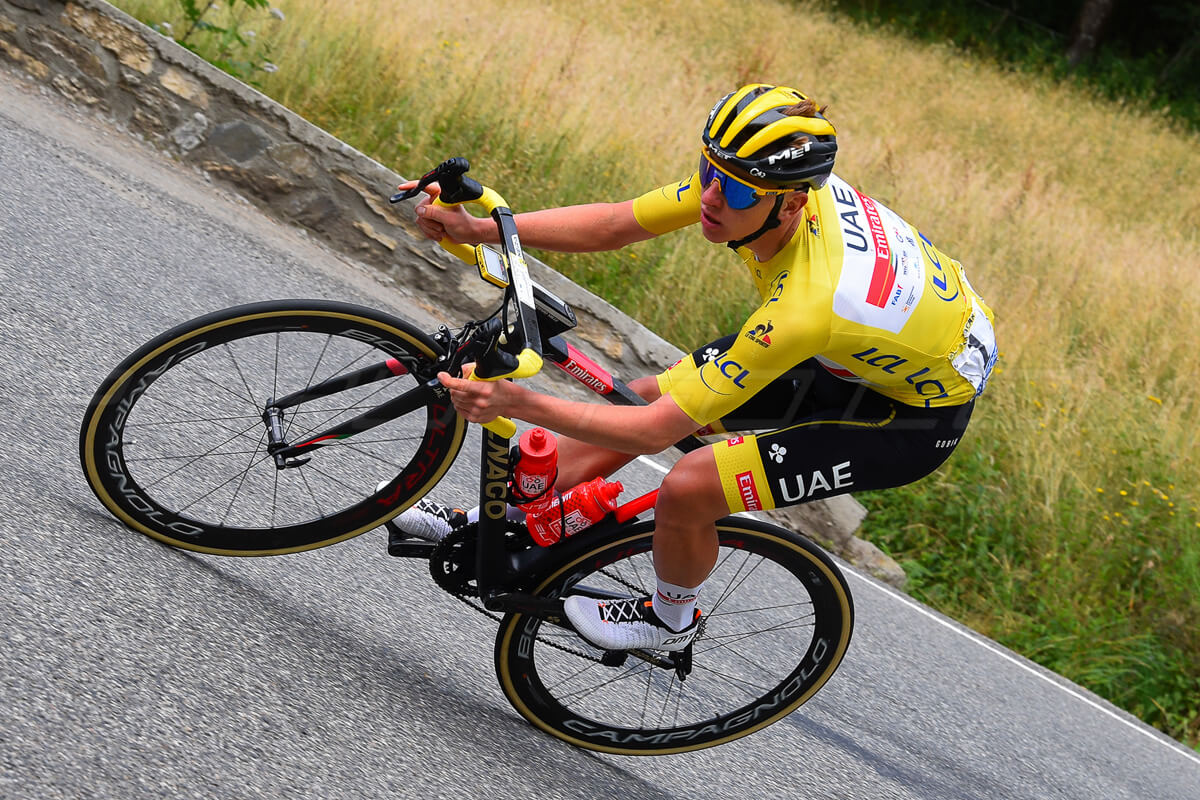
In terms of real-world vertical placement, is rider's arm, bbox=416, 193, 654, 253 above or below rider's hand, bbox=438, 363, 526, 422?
above

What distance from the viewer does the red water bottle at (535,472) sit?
336 cm

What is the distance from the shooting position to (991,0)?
84.7 ft

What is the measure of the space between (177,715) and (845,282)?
6.99 ft

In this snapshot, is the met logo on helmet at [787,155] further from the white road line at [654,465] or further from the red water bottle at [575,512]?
the white road line at [654,465]

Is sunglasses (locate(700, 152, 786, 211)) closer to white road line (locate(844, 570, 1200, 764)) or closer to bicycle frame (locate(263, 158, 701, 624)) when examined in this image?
bicycle frame (locate(263, 158, 701, 624))

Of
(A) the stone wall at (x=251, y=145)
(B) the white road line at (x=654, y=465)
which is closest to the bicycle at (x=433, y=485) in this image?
(B) the white road line at (x=654, y=465)

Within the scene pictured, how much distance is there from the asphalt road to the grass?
69 centimetres

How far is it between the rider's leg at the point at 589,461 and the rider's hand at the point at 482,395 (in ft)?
2.48

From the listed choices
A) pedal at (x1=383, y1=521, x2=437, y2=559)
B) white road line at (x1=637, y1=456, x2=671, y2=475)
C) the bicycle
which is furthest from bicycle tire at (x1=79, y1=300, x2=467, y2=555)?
white road line at (x1=637, y1=456, x2=671, y2=475)

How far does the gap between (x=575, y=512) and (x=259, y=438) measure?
4.01 feet

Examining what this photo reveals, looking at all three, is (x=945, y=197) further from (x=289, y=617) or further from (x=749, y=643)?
(x=289, y=617)

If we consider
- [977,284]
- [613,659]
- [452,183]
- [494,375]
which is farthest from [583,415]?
[977,284]

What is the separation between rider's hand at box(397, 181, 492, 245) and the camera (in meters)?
3.25

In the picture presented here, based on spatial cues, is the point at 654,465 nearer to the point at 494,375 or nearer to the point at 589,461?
the point at 589,461
